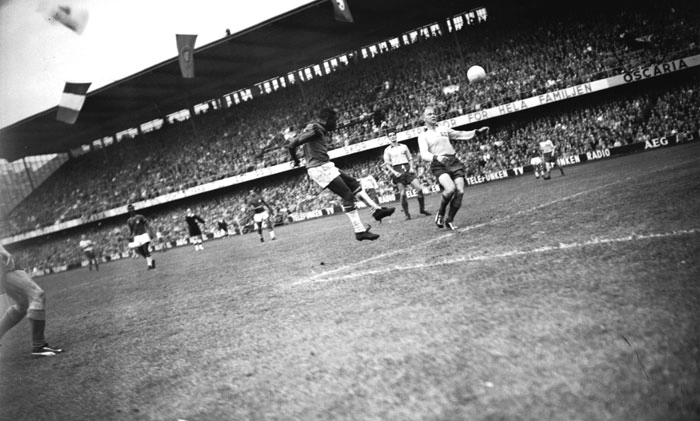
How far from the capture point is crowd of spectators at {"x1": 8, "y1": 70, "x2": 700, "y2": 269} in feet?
72.1

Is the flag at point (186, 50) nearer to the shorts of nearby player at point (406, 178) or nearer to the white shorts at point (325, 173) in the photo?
the shorts of nearby player at point (406, 178)

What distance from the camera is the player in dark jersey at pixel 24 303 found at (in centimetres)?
562

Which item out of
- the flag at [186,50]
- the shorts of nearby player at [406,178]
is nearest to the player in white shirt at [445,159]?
the shorts of nearby player at [406,178]

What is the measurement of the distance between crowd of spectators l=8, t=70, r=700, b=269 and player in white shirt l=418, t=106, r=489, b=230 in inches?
534

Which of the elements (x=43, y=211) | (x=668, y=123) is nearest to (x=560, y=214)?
(x=668, y=123)

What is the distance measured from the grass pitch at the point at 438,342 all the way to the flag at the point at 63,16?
10.7 ft

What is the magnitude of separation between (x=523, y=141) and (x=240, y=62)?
18868mm

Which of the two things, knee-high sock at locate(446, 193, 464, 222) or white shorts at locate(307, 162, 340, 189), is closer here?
white shorts at locate(307, 162, 340, 189)

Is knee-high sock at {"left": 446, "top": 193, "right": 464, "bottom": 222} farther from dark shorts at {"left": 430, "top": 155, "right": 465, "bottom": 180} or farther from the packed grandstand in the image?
the packed grandstand

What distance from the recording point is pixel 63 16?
4688mm

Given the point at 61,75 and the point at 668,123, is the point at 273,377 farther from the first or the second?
the point at 668,123

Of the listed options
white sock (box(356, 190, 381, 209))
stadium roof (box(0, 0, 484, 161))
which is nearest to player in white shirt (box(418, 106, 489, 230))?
white sock (box(356, 190, 381, 209))

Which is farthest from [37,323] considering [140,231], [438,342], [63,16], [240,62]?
[240,62]

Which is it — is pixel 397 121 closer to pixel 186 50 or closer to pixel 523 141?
pixel 523 141
